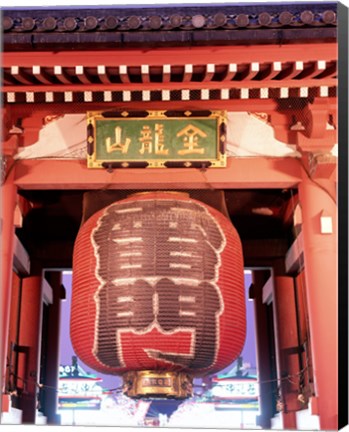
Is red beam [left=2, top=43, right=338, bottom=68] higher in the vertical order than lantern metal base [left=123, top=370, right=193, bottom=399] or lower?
higher

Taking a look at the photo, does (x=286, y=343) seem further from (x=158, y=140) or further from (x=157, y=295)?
(x=158, y=140)

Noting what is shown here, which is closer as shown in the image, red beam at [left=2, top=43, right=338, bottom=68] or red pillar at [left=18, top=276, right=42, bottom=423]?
red beam at [left=2, top=43, right=338, bottom=68]

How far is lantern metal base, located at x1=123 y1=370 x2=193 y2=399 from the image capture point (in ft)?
13.5

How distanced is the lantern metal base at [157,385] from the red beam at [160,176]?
3.96 feet

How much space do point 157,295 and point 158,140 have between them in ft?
3.58

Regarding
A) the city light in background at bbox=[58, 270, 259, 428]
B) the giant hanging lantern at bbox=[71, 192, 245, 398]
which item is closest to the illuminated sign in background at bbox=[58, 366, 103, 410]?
the city light in background at bbox=[58, 270, 259, 428]

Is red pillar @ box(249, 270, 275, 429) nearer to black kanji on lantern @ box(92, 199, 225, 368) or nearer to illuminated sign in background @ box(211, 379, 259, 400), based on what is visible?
illuminated sign in background @ box(211, 379, 259, 400)

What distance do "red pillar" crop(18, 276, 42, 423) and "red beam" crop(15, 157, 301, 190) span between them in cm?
141

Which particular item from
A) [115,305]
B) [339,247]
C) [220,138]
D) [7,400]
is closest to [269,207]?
[220,138]

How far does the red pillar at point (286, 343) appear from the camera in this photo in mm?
5406

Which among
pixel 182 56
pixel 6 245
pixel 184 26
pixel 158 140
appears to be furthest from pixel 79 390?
pixel 184 26

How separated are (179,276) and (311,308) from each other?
0.87 meters

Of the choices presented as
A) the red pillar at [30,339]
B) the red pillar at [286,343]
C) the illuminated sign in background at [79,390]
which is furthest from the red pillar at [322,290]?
the red pillar at [30,339]

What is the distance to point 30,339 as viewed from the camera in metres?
5.62
